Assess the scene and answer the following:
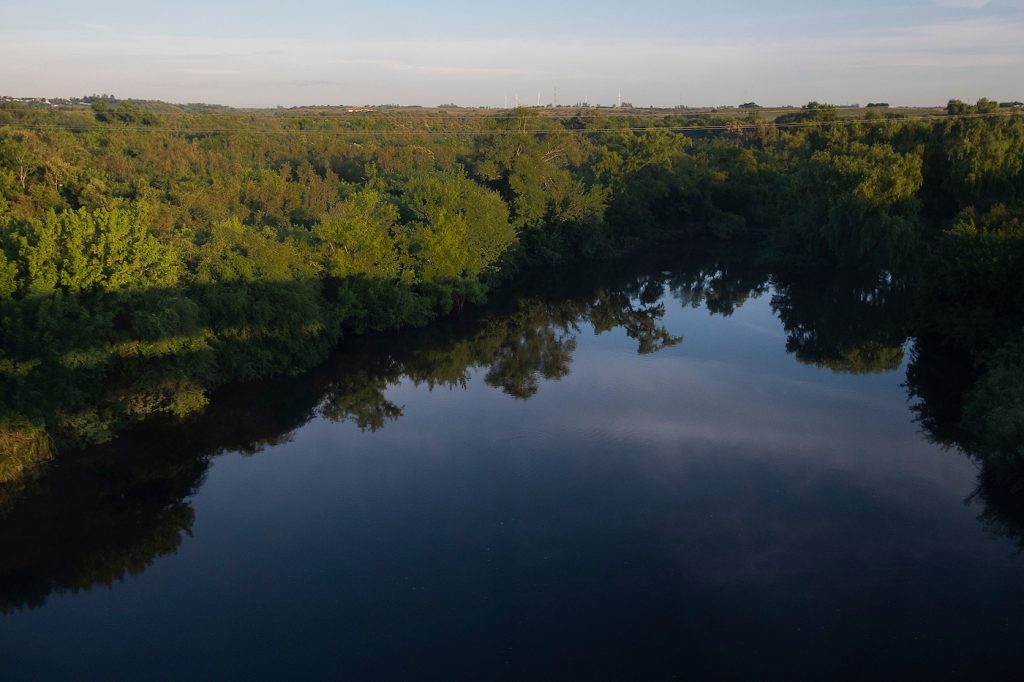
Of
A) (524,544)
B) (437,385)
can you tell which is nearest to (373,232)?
(437,385)

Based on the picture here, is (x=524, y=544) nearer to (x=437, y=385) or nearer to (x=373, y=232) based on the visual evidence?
(x=437, y=385)

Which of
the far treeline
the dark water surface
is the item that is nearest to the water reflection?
the dark water surface

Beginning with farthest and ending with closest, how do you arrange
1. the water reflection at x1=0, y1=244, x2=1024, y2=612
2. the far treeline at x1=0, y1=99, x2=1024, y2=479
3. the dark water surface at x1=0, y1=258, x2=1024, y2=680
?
the far treeline at x1=0, y1=99, x2=1024, y2=479, the water reflection at x1=0, y1=244, x2=1024, y2=612, the dark water surface at x1=0, y1=258, x2=1024, y2=680

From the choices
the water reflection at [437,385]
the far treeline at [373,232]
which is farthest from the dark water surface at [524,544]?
the far treeline at [373,232]

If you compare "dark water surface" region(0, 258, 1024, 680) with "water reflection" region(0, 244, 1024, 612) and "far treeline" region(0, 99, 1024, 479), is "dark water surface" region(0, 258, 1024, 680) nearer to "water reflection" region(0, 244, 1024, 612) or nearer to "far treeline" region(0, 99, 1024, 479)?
"water reflection" region(0, 244, 1024, 612)

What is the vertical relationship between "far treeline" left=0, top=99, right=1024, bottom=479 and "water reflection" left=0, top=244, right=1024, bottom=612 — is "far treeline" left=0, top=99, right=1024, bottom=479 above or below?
above

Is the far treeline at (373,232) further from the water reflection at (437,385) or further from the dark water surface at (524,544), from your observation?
the dark water surface at (524,544)
